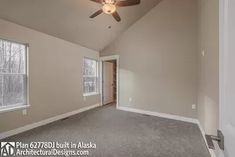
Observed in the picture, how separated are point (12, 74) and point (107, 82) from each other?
4.18m

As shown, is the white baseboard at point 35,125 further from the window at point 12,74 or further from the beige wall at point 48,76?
the window at point 12,74

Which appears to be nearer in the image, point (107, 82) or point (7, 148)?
point (7, 148)

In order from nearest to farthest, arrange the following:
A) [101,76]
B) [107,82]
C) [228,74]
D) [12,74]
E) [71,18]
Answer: [228,74], [12,74], [71,18], [101,76], [107,82]

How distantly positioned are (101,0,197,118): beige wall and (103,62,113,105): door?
116 centimetres

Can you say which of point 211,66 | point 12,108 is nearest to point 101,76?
point 12,108

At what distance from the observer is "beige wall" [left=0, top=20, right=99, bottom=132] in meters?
3.43

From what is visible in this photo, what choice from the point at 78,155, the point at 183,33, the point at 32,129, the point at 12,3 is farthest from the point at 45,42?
the point at 183,33

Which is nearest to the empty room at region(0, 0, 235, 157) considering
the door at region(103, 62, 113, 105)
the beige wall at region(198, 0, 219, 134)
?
the beige wall at region(198, 0, 219, 134)

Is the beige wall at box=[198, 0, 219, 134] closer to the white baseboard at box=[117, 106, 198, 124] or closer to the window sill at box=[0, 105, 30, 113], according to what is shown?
the white baseboard at box=[117, 106, 198, 124]

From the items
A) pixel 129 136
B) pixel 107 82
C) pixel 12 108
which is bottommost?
pixel 129 136

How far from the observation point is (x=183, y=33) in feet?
14.9

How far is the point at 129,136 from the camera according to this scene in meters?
3.33

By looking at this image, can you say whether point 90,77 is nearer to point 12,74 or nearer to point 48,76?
point 48,76

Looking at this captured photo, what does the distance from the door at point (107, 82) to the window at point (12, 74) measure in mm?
3593
